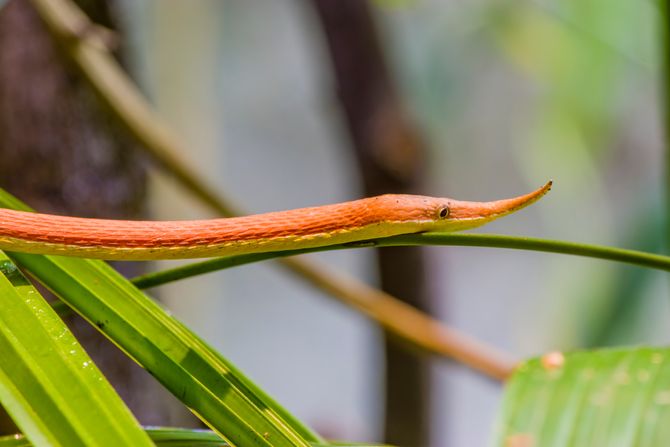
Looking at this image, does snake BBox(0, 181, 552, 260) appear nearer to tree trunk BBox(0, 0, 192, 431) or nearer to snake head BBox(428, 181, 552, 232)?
snake head BBox(428, 181, 552, 232)

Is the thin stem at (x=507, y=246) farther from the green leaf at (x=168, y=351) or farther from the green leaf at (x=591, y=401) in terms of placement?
the green leaf at (x=591, y=401)

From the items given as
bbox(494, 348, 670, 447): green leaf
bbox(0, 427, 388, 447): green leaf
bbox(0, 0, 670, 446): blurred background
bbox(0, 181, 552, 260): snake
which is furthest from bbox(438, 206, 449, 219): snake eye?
bbox(0, 0, 670, 446): blurred background

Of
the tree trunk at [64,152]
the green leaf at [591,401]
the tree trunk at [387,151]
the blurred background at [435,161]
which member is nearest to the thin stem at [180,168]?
the tree trunk at [64,152]

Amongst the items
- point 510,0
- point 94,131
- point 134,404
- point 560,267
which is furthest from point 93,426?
point 560,267

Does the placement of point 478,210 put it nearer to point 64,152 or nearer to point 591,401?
point 591,401

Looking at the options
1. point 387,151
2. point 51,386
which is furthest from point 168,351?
point 387,151

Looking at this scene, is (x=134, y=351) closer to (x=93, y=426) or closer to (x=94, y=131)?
(x=93, y=426)

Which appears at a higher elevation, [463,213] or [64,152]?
[64,152]
